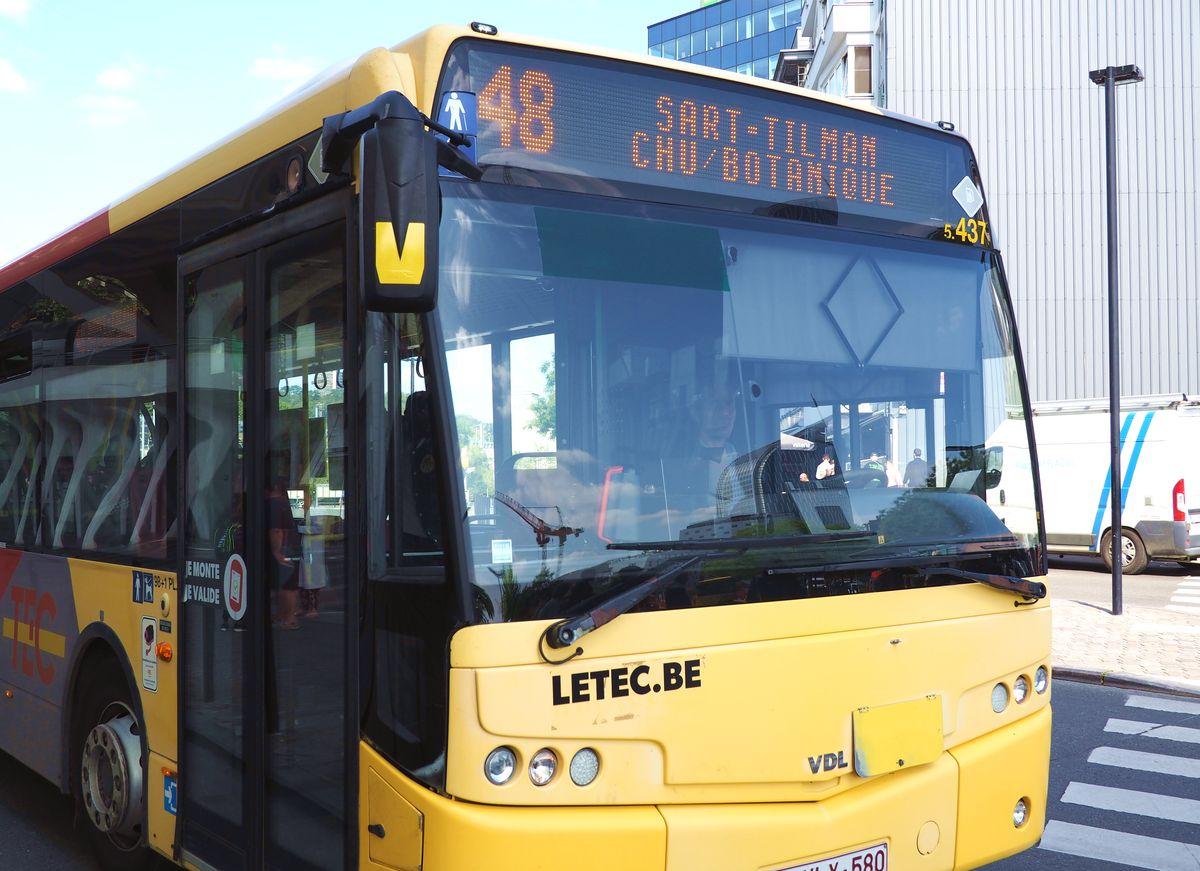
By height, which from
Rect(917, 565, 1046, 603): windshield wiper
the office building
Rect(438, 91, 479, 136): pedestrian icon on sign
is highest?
the office building

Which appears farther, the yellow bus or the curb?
the curb

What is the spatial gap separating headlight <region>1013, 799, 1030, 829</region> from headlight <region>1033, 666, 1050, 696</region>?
40cm

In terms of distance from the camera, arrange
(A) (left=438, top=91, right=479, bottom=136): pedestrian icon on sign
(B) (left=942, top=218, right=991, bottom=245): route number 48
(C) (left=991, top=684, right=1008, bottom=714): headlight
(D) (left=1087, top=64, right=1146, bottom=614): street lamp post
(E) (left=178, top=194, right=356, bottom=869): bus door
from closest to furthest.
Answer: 1. (A) (left=438, top=91, right=479, bottom=136): pedestrian icon on sign
2. (E) (left=178, top=194, right=356, bottom=869): bus door
3. (C) (left=991, top=684, right=1008, bottom=714): headlight
4. (B) (left=942, top=218, right=991, bottom=245): route number 48
5. (D) (left=1087, top=64, right=1146, bottom=614): street lamp post

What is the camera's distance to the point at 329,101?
12.8 ft

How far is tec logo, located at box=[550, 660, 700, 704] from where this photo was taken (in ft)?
10.8

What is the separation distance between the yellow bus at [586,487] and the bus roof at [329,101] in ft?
0.06

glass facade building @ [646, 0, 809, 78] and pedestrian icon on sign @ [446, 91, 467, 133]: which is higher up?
glass facade building @ [646, 0, 809, 78]

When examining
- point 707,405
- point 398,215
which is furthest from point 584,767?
point 398,215

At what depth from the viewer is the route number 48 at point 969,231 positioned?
4457mm

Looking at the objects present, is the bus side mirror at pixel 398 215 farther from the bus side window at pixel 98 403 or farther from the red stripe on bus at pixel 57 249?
the red stripe on bus at pixel 57 249

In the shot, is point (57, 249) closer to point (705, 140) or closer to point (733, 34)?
point (705, 140)

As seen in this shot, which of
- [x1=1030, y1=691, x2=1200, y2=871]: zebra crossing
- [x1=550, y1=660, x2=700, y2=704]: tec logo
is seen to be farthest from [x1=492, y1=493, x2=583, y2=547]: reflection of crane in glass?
[x1=1030, y1=691, x2=1200, y2=871]: zebra crossing

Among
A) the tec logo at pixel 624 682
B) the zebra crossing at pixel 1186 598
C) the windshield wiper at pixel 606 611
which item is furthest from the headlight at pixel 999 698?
the zebra crossing at pixel 1186 598

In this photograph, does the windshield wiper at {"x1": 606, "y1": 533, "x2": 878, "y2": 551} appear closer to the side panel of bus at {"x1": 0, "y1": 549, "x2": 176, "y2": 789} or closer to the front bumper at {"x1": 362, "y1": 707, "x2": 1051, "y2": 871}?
the front bumper at {"x1": 362, "y1": 707, "x2": 1051, "y2": 871}
